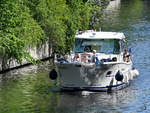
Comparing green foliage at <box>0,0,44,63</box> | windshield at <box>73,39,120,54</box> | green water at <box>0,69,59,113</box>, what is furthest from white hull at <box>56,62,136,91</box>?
green foliage at <box>0,0,44,63</box>

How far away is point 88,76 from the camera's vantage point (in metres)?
36.6

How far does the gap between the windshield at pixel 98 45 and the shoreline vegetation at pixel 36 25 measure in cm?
508

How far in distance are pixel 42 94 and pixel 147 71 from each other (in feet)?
41.1

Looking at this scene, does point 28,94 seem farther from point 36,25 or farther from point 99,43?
point 36,25

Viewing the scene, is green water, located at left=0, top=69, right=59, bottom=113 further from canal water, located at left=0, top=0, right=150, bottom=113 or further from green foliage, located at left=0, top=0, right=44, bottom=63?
green foliage, located at left=0, top=0, right=44, bottom=63

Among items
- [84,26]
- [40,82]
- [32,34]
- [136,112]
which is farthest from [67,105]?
[84,26]

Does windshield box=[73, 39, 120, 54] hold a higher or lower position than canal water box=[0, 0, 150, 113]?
higher

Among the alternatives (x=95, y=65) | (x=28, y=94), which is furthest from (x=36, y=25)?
(x=95, y=65)

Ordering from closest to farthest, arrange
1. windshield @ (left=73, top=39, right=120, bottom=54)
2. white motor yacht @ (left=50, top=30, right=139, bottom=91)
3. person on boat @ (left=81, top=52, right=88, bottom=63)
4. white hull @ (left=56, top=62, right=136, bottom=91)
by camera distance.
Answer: white hull @ (left=56, top=62, right=136, bottom=91) < white motor yacht @ (left=50, top=30, right=139, bottom=91) < person on boat @ (left=81, top=52, right=88, bottom=63) < windshield @ (left=73, top=39, right=120, bottom=54)

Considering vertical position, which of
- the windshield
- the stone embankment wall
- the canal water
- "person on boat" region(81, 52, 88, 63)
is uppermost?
the windshield

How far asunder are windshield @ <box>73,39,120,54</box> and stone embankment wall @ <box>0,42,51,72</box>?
6.68 m

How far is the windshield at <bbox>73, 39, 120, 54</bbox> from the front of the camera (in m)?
40.2

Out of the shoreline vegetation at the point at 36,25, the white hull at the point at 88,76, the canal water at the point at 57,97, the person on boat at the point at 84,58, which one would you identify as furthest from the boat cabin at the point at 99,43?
the shoreline vegetation at the point at 36,25

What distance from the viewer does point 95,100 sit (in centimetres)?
3588
